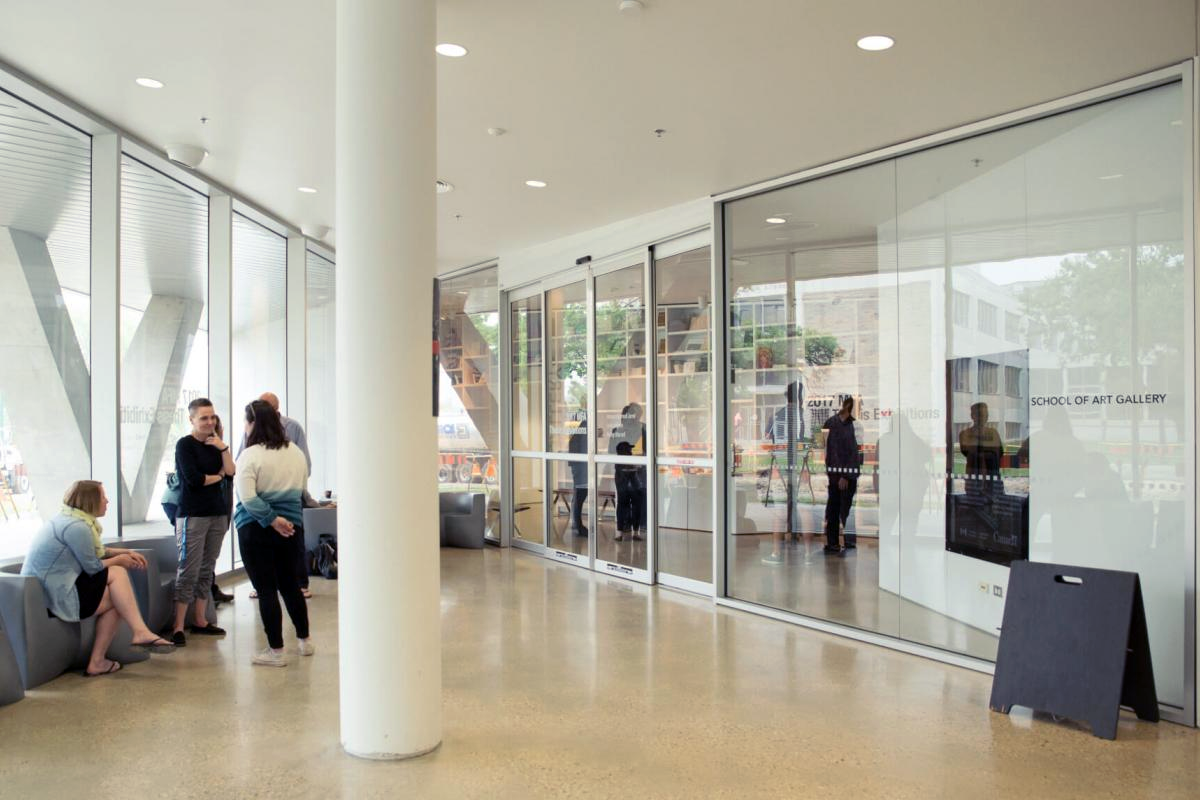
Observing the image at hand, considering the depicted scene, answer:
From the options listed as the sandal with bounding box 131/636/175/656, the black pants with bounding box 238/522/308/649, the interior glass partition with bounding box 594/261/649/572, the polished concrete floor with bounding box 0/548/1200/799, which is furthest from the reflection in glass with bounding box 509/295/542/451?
the sandal with bounding box 131/636/175/656

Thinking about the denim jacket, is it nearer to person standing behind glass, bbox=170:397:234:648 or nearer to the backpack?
person standing behind glass, bbox=170:397:234:648

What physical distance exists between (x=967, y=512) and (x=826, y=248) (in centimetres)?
206

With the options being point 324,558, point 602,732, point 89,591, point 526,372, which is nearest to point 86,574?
point 89,591

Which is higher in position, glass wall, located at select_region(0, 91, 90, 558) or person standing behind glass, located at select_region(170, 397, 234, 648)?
glass wall, located at select_region(0, 91, 90, 558)

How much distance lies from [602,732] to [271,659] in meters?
2.22

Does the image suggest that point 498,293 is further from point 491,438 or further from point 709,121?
point 709,121

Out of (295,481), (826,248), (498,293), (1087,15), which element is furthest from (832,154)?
A: (498,293)

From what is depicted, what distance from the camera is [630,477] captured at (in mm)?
8398

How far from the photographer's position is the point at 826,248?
6305 mm

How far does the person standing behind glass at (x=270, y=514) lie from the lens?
5105mm

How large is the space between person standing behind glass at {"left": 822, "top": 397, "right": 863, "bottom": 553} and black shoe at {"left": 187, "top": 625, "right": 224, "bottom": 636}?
4.20m

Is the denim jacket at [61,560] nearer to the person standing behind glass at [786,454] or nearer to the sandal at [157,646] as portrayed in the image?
the sandal at [157,646]

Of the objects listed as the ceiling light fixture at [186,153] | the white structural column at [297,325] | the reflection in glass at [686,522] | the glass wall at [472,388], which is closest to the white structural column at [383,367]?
the ceiling light fixture at [186,153]

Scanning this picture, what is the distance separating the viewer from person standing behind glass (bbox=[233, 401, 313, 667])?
16.8 ft
